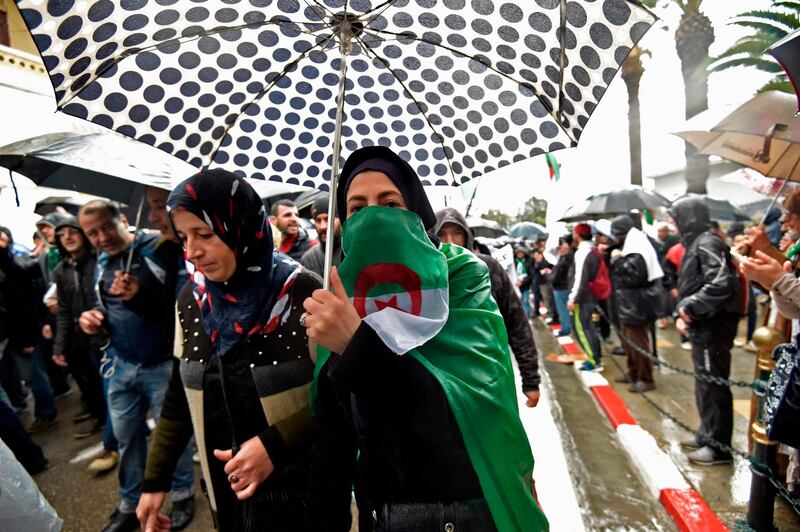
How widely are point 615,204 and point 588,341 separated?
6.88 ft

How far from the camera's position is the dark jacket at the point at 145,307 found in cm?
303

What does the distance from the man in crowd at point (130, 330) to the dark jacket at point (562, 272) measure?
663cm

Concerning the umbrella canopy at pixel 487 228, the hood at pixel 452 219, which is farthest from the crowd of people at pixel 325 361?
the umbrella canopy at pixel 487 228

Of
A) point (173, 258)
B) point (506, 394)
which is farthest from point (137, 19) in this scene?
point (173, 258)

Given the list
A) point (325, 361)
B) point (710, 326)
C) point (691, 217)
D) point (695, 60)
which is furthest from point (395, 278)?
point (695, 60)

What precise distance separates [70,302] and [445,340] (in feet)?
13.8

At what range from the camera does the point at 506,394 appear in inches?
52.1

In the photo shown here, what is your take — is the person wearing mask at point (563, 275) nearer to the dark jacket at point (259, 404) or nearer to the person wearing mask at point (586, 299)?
the person wearing mask at point (586, 299)

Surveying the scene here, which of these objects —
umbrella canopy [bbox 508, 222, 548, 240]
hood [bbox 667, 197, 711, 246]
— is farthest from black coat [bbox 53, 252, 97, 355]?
umbrella canopy [bbox 508, 222, 548, 240]

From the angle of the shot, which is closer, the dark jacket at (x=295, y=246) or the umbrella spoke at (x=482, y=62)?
the umbrella spoke at (x=482, y=62)

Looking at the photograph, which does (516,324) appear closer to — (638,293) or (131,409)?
(131,409)

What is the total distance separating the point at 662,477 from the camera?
3.48 meters

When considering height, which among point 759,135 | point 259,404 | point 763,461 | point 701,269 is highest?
point 759,135

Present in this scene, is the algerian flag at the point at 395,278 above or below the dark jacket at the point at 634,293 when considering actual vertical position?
above
